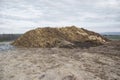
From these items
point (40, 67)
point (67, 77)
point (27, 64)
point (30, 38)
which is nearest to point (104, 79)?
point (67, 77)

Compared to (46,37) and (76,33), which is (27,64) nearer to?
(46,37)

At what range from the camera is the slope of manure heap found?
952 inches

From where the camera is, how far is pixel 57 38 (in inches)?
1001

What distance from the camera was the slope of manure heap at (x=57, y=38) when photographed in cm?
2419

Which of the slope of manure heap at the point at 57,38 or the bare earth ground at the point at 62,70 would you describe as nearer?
the bare earth ground at the point at 62,70

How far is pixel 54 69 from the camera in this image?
11.4 m

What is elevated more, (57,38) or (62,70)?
(57,38)

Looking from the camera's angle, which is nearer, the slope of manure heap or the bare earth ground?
the bare earth ground

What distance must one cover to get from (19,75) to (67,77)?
264cm

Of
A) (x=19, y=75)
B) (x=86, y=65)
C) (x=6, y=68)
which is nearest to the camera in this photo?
(x=19, y=75)

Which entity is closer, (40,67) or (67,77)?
(67,77)

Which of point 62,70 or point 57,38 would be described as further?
point 57,38

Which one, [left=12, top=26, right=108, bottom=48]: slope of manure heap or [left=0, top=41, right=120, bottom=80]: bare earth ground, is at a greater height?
[left=12, top=26, right=108, bottom=48]: slope of manure heap

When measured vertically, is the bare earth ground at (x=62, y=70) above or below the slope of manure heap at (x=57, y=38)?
below
